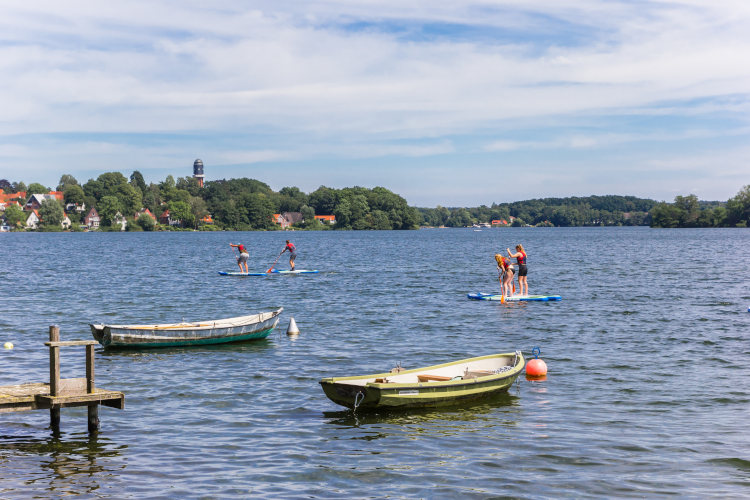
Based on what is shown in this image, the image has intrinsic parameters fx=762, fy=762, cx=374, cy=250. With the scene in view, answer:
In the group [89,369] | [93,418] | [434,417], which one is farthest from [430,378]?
[89,369]

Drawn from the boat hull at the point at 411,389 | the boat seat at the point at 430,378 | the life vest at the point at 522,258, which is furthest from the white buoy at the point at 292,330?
the life vest at the point at 522,258

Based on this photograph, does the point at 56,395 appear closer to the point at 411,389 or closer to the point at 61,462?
the point at 61,462

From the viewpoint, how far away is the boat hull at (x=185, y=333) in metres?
23.5

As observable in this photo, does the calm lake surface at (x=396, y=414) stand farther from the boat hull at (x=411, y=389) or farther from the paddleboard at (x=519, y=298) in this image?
the paddleboard at (x=519, y=298)

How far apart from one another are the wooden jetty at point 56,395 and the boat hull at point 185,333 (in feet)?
26.8

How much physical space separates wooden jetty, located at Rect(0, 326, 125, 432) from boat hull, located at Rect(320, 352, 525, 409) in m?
4.56

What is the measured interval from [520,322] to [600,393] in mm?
12817

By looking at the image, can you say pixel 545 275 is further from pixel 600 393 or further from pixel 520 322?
pixel 600 393

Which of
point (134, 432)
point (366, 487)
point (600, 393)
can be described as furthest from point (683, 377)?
point (134, 432)

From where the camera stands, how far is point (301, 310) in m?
36.1

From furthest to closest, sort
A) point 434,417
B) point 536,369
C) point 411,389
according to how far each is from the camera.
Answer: point 536,369
point 434,417
point 411,389

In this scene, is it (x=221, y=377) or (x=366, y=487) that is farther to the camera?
(x=221, y=377)

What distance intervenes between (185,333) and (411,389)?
10309 mm

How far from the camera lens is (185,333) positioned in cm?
2431
